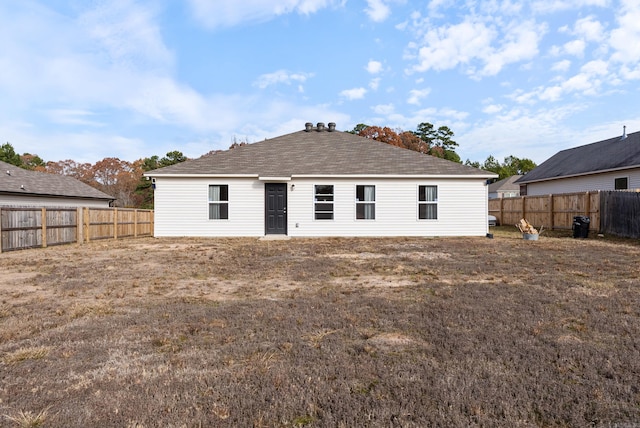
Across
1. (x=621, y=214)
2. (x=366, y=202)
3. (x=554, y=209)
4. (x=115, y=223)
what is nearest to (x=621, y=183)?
(x=554, y=209)

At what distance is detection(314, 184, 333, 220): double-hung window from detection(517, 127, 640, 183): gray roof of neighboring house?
1754cm

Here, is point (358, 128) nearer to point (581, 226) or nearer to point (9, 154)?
point (581, 226)

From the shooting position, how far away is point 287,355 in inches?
116

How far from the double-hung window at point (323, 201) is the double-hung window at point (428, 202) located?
3.97 meters

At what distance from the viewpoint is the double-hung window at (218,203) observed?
48.4ft

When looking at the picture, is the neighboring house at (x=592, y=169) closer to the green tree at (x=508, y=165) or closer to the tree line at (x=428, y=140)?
the tree line at (x=428, y=140)

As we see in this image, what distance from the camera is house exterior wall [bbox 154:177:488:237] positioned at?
14664 mm

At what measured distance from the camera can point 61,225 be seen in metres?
12.7

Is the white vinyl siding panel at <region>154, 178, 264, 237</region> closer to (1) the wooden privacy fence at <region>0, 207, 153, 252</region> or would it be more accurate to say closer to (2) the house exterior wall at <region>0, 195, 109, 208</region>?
(1) the wooden privacy fence at <region>0, 207, 153, 252</region>

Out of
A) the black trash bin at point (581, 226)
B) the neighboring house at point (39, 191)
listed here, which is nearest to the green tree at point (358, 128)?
the neighboring house at point (39, 191)

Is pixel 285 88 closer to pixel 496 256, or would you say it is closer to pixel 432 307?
pixel 496 256

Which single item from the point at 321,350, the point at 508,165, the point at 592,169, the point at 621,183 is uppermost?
the point at 508,165

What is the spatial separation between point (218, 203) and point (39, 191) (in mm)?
17064

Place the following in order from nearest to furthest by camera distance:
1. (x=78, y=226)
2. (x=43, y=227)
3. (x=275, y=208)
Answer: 1. (x=43, y=227)
2. (x=78, y=226)
3. (x=275, y=208)
